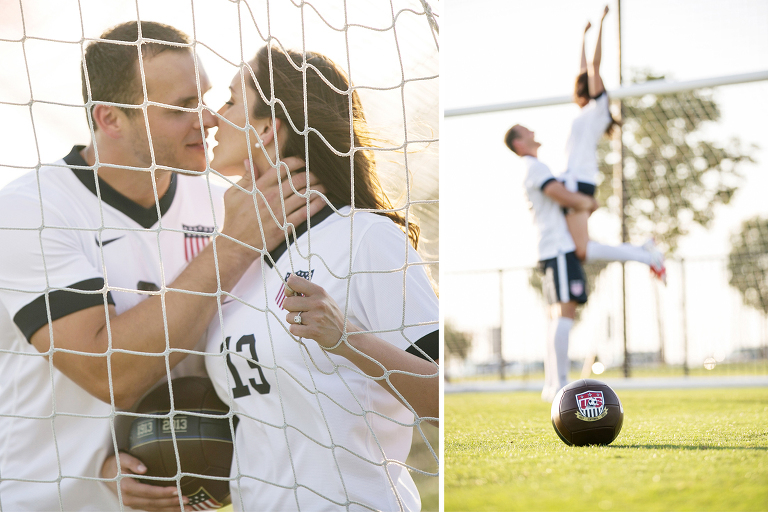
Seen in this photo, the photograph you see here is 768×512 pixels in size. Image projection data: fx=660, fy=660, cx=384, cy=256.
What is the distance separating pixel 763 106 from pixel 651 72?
216 inches

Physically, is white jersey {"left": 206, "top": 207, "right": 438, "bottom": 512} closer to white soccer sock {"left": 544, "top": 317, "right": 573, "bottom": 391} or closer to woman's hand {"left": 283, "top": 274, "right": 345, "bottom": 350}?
woman's hand {"left": 283, "top": 274, "right": 345, "bottom": 350}

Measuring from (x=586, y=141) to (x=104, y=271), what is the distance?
3.24m

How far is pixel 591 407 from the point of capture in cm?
223

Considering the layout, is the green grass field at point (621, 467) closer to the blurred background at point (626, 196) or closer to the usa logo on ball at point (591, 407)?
the usa logo on ball at point (591, 407)

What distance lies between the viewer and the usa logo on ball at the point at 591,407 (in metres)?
2.22

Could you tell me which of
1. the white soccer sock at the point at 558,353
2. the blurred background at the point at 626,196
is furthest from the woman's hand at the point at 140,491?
the blurred background at the point at 626,196

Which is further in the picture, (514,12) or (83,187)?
(514,12)

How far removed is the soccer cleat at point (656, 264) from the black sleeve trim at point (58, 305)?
3767 millimetres

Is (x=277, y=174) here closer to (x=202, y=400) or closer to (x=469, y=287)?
(x=202, y=400)

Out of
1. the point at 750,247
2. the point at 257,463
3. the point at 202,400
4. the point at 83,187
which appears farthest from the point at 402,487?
the point at 750,247

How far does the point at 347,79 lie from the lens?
225 cm

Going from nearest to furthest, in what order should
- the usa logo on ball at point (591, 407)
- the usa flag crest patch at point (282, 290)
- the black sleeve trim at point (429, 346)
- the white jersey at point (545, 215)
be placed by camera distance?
the black sleeve trim at point (429, 346) → the usa flag crest patch at point (282, 290) → the usa logo on ball at point (591, 407) → the white jersey at point (545, 215)

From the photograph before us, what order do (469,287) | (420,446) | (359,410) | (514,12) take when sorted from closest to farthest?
1. (359,410)
2. (420,446)
3. (514,12)
4. (469,287)

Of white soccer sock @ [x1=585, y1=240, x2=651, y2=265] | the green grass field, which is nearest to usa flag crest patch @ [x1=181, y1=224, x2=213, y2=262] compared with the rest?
the green grass field
